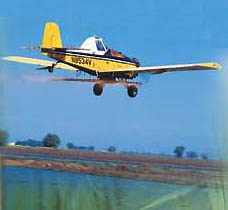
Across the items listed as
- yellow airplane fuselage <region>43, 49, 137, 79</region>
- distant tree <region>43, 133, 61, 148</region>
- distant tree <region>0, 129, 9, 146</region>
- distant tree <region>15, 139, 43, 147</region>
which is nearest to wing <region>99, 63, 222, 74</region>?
yellow airplane fuselage <region>43, 49, 137, 79</region>

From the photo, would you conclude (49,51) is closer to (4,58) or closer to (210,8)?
(4,58)

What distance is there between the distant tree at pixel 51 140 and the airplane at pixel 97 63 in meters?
0.40

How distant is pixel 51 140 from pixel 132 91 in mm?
648

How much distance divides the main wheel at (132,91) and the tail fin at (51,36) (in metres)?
0.56

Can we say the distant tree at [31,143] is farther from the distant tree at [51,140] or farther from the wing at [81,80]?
the wing at [81,80]

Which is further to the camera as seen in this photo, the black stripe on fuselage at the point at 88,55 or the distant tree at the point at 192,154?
the black stripe on fuselage at the point at 88,55

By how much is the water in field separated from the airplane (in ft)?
2.03

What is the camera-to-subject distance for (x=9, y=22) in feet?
10.4

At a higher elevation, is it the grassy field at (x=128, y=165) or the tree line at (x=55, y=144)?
the tree line at (x=55, y=144)

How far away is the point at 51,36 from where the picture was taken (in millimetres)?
3152

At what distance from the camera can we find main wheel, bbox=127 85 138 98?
320 centimetres

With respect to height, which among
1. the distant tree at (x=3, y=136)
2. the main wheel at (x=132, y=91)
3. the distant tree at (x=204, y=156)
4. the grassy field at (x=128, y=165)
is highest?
the main wheel at (x=132, y=91)

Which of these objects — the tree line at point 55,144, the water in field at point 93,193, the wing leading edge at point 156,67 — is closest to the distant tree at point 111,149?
the tree line at point 55,144

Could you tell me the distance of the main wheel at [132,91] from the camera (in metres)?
3.20
